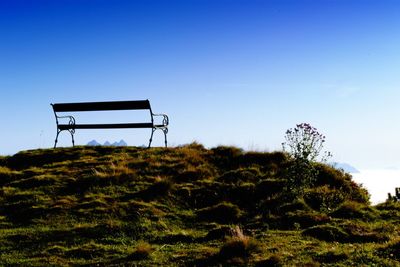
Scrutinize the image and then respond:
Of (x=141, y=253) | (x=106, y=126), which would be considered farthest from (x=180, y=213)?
(x=106, y=126)

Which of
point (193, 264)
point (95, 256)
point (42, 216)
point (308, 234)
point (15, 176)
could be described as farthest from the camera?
point (15, 176)

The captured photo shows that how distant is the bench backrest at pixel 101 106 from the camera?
20156 mm

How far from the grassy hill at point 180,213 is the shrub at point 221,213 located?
0.03 meters

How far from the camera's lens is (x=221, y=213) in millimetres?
13859

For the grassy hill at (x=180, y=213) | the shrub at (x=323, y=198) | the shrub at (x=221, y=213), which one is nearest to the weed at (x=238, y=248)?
the grassy hill at (x=180, y=213)

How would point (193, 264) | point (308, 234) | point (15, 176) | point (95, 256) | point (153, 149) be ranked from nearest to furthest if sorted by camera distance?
point (193, 264) → point (95, 256) → point (308, 234) → point (15, 176) → point (153, 149)

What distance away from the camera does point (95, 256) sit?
32.6 feet

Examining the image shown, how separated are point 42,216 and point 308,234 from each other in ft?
23.7

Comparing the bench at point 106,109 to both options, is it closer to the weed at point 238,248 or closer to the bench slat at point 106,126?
the bench slat at point 106,126

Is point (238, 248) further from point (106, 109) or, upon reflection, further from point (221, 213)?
point (106, 109)

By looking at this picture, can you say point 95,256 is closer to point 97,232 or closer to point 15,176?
point 97,232

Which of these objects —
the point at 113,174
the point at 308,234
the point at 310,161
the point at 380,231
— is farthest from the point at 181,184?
the point at 380,231

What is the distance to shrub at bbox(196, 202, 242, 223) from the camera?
1354 centimetres

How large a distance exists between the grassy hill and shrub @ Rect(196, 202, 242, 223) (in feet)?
0.10
